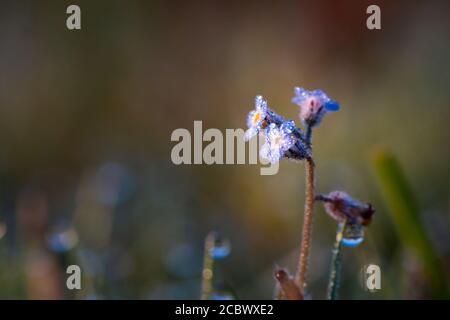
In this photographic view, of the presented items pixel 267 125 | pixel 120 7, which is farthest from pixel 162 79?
pixel 267 125

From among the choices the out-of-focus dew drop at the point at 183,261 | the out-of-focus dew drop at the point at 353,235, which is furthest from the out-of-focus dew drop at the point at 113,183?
the out-of-focus dew drop at the point at 353,235

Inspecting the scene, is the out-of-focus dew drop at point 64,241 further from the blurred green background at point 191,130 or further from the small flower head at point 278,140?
the small flower head at point 278,140

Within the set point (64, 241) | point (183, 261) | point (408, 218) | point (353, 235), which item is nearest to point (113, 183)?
point (183, 261)

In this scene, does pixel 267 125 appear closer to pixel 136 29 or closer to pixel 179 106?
pixel 179 106

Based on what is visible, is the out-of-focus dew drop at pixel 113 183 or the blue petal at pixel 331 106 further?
the out-of-focus dew drop at pixel 113 183

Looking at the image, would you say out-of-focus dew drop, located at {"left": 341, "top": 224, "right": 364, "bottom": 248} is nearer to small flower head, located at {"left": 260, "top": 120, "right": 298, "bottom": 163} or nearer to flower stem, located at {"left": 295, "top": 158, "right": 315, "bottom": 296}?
flower stem, located at {"left": 295, "top": 158, "right": 315, "bottom": 296}

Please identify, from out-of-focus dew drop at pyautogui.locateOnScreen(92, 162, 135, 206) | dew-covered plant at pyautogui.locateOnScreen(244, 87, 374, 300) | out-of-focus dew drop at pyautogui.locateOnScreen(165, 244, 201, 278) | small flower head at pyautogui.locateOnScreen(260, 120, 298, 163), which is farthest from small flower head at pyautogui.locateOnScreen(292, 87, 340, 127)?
out-of-focus dew drop at pyautogui.locateOnScreen(92, 162, 135, 206)
